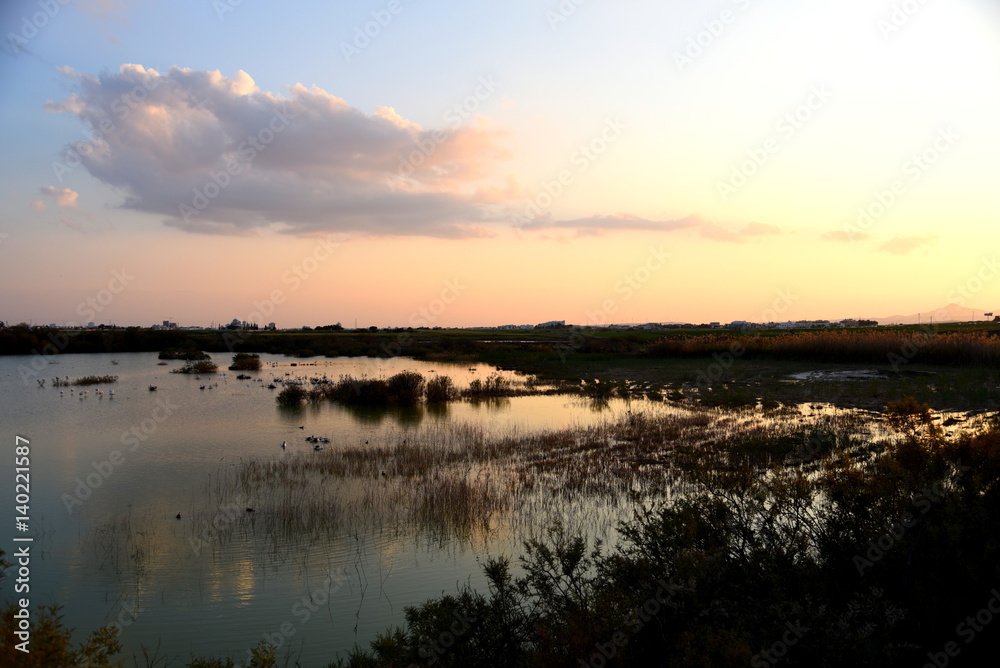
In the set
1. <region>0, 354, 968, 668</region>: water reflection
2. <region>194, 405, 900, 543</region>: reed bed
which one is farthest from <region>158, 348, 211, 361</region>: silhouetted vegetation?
<region>194, 405, 900, 543</region>: reed bed

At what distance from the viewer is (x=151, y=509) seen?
36.8 feet

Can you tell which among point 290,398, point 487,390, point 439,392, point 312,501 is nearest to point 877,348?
point 487,390

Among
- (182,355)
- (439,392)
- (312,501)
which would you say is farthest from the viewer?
(182,355)

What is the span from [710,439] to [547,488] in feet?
22.5

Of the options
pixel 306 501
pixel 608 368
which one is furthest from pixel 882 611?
pixel 608 368

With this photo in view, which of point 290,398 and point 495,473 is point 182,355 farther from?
point 495,473

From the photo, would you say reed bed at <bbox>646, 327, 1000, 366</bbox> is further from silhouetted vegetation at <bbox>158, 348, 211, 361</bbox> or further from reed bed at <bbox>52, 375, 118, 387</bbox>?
silhouetted vegetation at <bbox>158, 348, 211, 361</bbox>

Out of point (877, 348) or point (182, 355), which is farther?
point (182, 355)

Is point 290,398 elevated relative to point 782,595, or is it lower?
lower

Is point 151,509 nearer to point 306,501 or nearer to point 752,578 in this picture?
point 306,501

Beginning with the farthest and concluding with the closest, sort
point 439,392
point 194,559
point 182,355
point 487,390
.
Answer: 1. point 182,355
2. point 487,390
3. point 439,392
4. point 194,559

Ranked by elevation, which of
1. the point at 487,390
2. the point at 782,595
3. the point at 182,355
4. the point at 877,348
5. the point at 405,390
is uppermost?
the point at 877,348

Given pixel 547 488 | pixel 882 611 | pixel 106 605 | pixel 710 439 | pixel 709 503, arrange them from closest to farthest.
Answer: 1. pixel 882 611
2. pixel 709 503
3. pixel 106 605
4. pixel 547 488
5. pixel 710 439

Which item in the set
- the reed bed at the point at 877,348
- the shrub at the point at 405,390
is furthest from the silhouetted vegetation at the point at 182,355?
the reed bed at the point at 877,348
